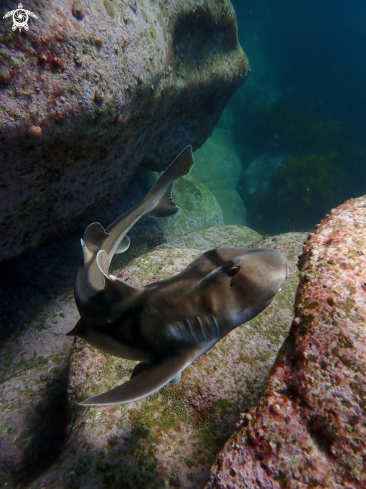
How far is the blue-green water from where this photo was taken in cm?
1480

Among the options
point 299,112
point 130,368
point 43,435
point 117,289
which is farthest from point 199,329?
point 299,112

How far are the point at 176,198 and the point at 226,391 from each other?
6.76 m

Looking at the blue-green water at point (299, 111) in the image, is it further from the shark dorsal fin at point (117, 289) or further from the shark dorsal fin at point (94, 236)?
the shark dorsal fin at point (117, 289)

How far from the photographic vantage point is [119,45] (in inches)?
122

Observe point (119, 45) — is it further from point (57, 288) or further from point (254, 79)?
point (254, 79)

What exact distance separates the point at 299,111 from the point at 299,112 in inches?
8.5

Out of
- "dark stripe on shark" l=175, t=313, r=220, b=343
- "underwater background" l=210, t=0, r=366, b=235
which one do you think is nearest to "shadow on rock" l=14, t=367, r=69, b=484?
"dark stripe on shark" l=175, t=313, r=220, b=343

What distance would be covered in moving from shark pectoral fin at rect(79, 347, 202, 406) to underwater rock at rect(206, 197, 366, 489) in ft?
1.64

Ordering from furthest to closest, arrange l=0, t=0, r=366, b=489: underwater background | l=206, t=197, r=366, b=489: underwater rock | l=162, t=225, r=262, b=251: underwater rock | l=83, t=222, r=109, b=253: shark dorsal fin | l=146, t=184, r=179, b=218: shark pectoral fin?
1. l=162, t=225, r=262, b=251: underwater rock
2. l=146, t=184, r=179, b=218: shark pectoral fin
3. l=83, t=222, r=109, b=253: shark dorsal fin
4. l=0, t=0, r=366, b=489: underwater background
5. l=206, t=197, r=366, b=489: underwater rock

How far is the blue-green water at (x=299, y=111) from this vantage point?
14797 mm

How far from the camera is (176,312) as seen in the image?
1840mm

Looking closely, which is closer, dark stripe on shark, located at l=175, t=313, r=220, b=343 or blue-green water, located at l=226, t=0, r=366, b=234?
dark stripe on shark, located at l=175, t=313, r=220, b=343

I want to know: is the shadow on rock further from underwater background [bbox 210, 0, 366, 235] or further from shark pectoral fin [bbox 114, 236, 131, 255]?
underwater background [bbox 210, 0, 366, 235]

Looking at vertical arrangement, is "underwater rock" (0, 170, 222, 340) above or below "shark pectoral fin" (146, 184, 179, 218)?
below
